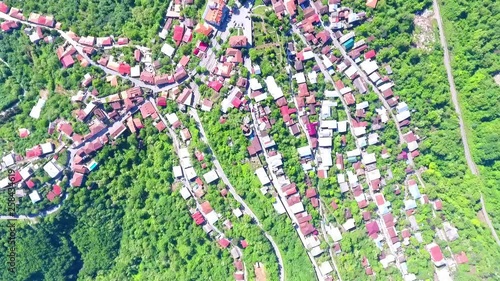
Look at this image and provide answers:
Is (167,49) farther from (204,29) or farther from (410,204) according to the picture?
(410,204)

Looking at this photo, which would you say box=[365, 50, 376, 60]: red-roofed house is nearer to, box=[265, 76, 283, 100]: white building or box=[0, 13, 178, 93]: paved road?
box=[265, 76, 283, 100]: white building

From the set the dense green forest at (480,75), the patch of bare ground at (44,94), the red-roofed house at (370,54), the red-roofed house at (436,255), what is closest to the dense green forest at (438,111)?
the dense green forest at (480,75)

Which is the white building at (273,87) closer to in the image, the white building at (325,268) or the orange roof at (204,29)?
the orange roof at (204,29)

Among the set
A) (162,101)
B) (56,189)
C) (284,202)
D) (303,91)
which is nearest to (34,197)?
(56,189)

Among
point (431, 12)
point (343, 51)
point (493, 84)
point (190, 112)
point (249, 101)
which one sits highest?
point (431, 12)

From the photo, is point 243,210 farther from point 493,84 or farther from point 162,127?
point 493,84

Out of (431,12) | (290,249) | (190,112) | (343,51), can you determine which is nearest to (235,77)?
(190,112)
